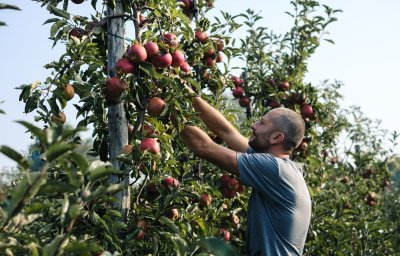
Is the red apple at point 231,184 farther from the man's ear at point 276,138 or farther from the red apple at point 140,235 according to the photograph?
the red apple at point 140,235

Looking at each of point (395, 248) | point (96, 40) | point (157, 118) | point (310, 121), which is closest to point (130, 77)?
point (157, 118)

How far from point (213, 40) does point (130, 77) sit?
1.41m

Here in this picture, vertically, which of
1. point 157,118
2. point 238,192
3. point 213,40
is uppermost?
point 213,40

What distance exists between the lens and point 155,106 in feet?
8.52

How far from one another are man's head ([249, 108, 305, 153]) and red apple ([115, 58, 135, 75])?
0.82m

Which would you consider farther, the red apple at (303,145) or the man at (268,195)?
the red apple at (303,145)

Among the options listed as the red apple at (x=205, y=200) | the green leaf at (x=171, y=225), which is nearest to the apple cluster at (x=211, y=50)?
the red apple at (x=205, y=200)

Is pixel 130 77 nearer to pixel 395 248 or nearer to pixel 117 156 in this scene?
pixel 117 156

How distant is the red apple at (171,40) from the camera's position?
9.00 feet

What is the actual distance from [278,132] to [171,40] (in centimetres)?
77

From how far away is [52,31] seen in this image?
2947 mm

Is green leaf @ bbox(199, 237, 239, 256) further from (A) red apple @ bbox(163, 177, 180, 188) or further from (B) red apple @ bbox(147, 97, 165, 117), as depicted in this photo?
Result: (A) red apple @ bbox(163, 177, 180, 188)

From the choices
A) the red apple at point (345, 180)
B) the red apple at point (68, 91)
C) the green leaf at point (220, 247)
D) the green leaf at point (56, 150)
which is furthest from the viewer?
the red apple at point (345, 180)

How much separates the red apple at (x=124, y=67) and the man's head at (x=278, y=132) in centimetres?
82
